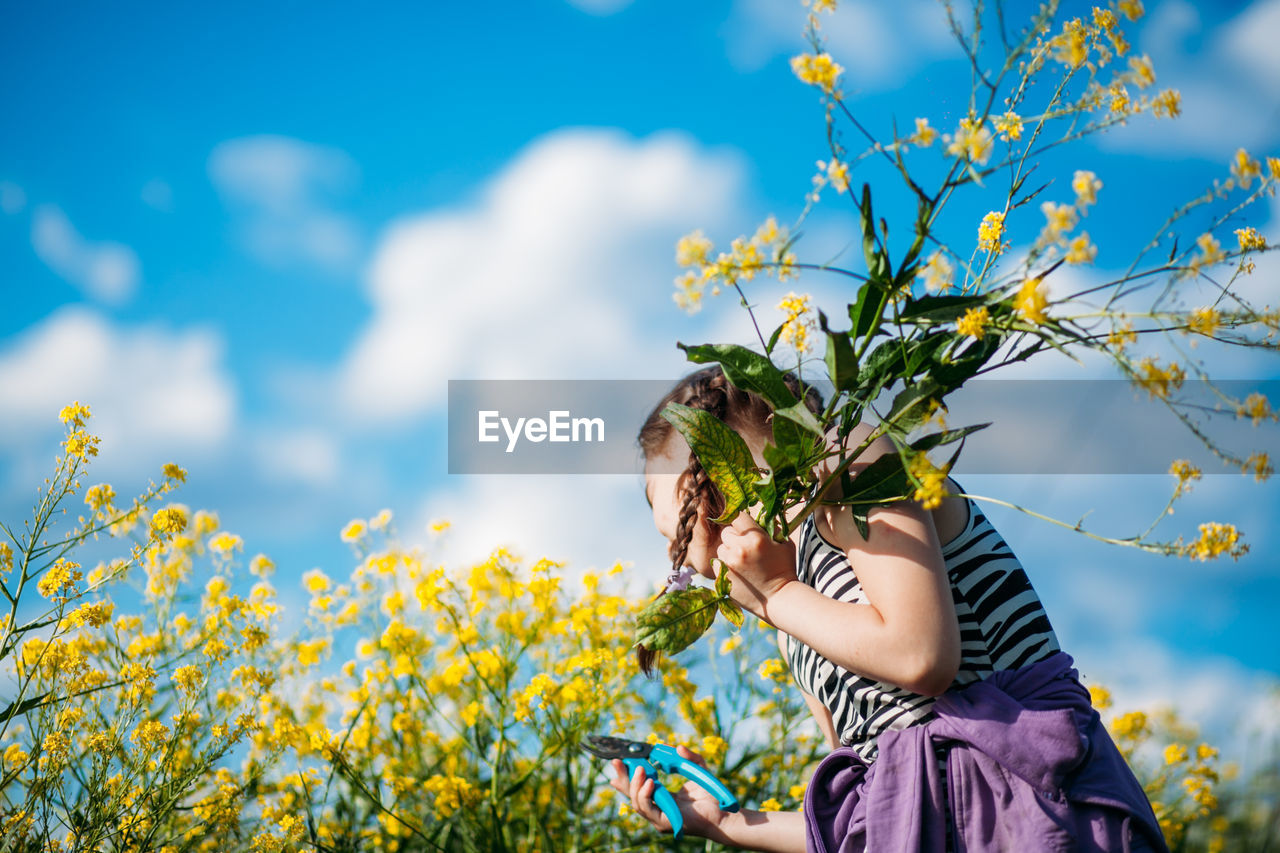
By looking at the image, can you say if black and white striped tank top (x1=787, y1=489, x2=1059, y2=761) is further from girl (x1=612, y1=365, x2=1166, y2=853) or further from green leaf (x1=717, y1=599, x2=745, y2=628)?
green leaf (x1=717, y1=599, x2=745, y2=628)

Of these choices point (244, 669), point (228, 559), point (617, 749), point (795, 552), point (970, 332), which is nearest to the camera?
point (970, 332)

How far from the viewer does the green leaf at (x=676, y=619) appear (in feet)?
4.52

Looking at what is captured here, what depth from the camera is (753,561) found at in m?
1.33

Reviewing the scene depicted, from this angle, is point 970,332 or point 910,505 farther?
point 910,505

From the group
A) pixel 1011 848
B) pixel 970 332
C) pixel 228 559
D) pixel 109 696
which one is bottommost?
pixel 1011 848

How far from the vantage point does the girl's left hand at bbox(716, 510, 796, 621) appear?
1.33 m

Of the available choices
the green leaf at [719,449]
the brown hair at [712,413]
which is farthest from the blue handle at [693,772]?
the green leaf at [719,449]

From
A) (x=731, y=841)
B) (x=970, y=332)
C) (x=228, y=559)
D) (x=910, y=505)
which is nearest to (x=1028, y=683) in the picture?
(x=910, y=505)

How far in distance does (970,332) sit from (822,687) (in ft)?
2.16

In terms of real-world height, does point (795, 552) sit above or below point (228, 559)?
below

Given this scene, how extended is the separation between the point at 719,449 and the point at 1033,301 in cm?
45

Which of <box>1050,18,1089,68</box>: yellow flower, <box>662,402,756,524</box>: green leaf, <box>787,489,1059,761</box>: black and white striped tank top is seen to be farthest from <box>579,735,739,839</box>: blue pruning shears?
<box>1050,18,1089,68</box>: yellow flower

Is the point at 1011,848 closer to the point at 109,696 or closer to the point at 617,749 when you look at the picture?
the point at 617,749

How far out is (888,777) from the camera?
1259 millimetres
